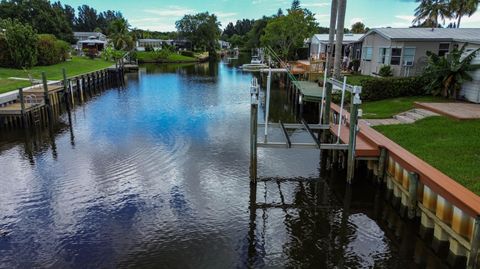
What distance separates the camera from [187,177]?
15367mm

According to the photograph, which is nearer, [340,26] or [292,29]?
[340,26]

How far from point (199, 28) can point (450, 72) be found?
320 ft

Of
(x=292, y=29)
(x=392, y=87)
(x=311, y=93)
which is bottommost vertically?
(x=311, y=93)

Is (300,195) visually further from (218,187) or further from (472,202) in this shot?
(472,202)

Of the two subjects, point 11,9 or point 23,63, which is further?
point 11,9

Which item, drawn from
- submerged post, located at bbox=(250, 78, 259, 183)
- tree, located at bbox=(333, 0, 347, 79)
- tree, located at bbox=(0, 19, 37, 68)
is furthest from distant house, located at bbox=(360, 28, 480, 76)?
tree, located at bbox=(0, 19, 37, 68)

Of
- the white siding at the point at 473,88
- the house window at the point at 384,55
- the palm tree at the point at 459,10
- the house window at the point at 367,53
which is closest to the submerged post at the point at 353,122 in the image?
the white siding at the point at 473,88

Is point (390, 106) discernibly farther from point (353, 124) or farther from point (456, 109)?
point (353, 124)

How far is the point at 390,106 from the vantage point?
22156mm

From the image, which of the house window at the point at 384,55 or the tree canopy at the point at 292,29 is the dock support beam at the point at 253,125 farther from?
the tree canopy at the point at 292,29

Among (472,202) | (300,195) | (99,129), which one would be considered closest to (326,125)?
(300,195)

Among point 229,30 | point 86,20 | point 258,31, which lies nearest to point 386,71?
point 258,31

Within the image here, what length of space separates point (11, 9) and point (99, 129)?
74680 millimetres

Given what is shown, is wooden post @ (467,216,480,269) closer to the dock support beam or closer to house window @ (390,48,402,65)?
the dock support beam
